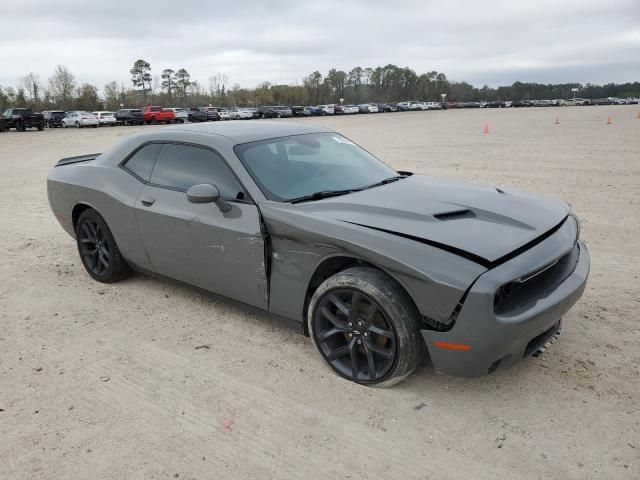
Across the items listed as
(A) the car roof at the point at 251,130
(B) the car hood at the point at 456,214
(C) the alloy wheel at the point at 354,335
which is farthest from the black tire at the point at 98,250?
(C) the alloy wheel at the point at 354,335

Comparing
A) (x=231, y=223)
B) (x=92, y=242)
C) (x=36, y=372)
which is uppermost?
(x=231, y=223)

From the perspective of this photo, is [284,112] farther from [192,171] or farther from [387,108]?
[192,171]

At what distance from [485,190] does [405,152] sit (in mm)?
12016

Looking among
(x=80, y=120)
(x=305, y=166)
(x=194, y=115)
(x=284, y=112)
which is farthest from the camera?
(x=284, y=112)

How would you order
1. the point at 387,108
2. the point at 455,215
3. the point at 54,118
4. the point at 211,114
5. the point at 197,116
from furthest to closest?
1. the point at 387,108
2. the point at 211,114
3. the point at 197,116
4. the point at 54,118
5. the point at 455,215

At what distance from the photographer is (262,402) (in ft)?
9.93

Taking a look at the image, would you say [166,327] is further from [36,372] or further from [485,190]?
[485,190]

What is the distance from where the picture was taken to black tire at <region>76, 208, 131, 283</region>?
471cm

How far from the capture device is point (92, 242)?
4.93m

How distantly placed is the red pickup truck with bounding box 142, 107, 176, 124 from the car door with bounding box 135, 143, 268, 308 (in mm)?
41714

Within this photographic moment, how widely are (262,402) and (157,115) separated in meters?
43.6

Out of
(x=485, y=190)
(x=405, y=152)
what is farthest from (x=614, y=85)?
(x=485, y=190)

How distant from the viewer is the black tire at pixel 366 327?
283cm

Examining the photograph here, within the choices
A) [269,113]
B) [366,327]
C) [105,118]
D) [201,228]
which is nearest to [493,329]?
[366,327]
